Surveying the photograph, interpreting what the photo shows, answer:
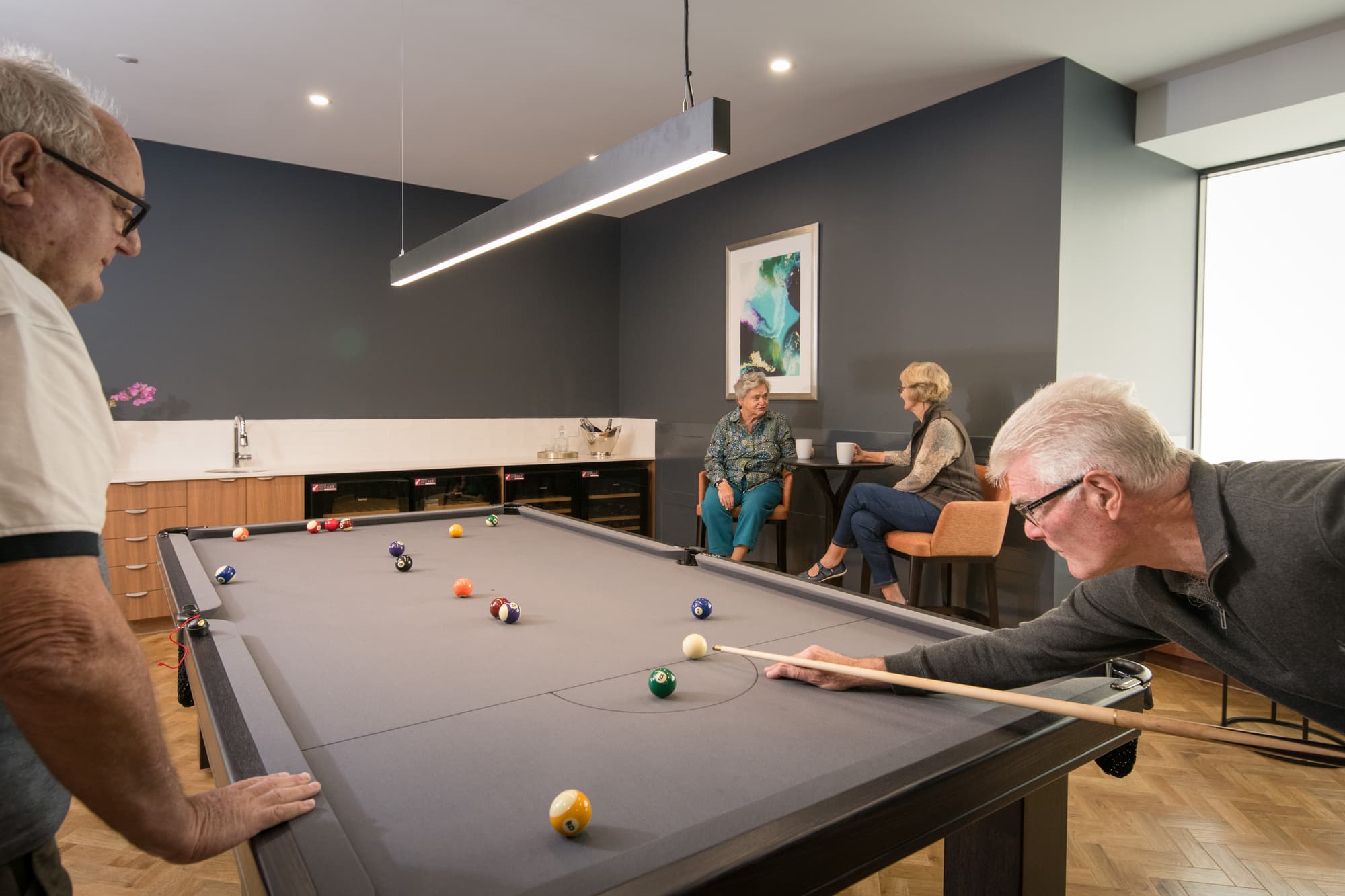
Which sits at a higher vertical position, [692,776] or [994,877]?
[692,776]

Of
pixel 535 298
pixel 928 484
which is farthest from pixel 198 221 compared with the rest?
pixel 928 484

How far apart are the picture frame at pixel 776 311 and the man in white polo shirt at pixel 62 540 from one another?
13.9 feet

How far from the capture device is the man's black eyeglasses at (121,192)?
2.69ft

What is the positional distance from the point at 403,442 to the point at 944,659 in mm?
4863

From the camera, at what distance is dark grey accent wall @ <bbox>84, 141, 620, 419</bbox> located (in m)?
4.68

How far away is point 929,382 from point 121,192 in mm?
3424

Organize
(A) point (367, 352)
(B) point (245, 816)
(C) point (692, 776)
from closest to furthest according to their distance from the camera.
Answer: (B) point (245, 816) → (C) point (692, 776) → (A) point (367, 352)

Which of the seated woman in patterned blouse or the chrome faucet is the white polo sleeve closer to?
the seated woman in patterned blouse

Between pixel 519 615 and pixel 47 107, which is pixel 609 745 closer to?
pixel 519 615

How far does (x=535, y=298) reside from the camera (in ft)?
20.3

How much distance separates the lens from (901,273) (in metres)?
4.30

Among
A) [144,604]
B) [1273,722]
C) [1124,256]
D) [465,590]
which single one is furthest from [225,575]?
[1124,256]

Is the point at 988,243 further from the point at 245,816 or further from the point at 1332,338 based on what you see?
the point at 245,816

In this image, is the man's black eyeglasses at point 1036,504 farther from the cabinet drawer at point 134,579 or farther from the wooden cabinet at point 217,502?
the cabinet drawer at point 134,579
